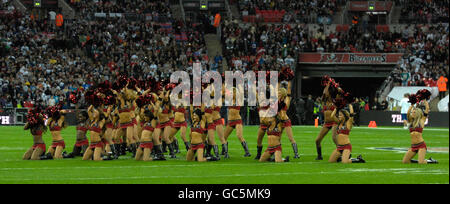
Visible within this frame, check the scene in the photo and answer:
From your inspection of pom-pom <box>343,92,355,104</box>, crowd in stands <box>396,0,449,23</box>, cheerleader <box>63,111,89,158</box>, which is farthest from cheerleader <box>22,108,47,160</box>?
crowd in stands <box>396,0,449,23</box>

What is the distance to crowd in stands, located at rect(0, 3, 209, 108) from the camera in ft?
124

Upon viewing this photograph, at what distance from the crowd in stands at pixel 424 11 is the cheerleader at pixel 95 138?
3680cm

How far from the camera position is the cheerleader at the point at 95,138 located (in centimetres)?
1608

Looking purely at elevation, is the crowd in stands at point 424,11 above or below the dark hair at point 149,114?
above

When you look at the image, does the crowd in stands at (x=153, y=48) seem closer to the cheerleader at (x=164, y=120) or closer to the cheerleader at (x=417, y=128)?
the cheerleader at (x=164, y=120)

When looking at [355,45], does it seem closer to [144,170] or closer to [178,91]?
[178,91]

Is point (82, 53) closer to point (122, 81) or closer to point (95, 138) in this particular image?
point (122, 81)

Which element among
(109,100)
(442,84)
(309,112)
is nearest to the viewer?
(109,100)

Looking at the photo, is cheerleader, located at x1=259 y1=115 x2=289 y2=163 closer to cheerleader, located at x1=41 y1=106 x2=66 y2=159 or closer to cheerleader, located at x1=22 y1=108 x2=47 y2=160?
cheerleader, located at x1=41 y1=106 x2=66 y2=159

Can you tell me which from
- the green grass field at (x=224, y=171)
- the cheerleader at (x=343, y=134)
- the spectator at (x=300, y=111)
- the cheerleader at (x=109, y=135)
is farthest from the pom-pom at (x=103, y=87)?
the spectator at (x=300, y=111)

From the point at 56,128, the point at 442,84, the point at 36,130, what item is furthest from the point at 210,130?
the point at 442,84

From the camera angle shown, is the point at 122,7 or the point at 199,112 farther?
the point at 122,7

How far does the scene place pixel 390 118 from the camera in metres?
38.5

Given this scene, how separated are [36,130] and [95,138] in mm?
1329
